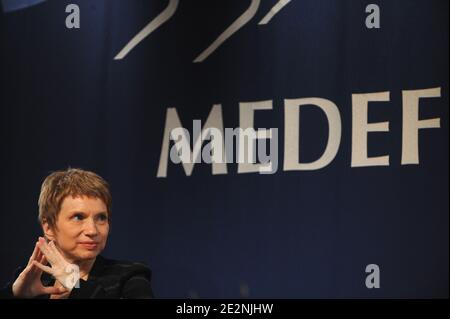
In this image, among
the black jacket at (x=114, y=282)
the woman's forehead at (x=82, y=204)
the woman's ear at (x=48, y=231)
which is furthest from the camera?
the woman's ear at (x=48, y=231)

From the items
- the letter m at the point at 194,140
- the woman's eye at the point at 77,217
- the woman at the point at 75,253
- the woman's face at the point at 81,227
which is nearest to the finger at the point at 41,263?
the woman at the point at 75,253

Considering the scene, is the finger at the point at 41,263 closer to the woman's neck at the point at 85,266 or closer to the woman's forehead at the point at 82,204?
the woman's neck at the point at 85,266

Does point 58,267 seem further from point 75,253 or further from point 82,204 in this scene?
point 82,204

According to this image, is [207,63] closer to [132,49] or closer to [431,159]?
[132,49]

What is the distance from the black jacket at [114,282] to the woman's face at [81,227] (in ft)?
0.35

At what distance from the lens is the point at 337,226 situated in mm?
4977

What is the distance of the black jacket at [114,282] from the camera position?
466cm

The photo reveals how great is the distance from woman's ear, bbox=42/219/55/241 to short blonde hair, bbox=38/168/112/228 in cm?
1

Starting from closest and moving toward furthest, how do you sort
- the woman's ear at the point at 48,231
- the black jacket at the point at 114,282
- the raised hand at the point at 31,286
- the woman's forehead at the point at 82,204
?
the black jacket at the point at 114,282
the raised hand at the point at 31,286
the woman's forehead at the point at 82,204
the woman's ear at the point at 48,231

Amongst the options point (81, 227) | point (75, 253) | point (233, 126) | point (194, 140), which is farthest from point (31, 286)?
point (233, 126)

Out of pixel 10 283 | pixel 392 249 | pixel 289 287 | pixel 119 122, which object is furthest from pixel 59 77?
pixel 392 249

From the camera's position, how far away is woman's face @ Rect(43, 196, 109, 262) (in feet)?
16.1

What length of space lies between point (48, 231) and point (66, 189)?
270 millimetres
